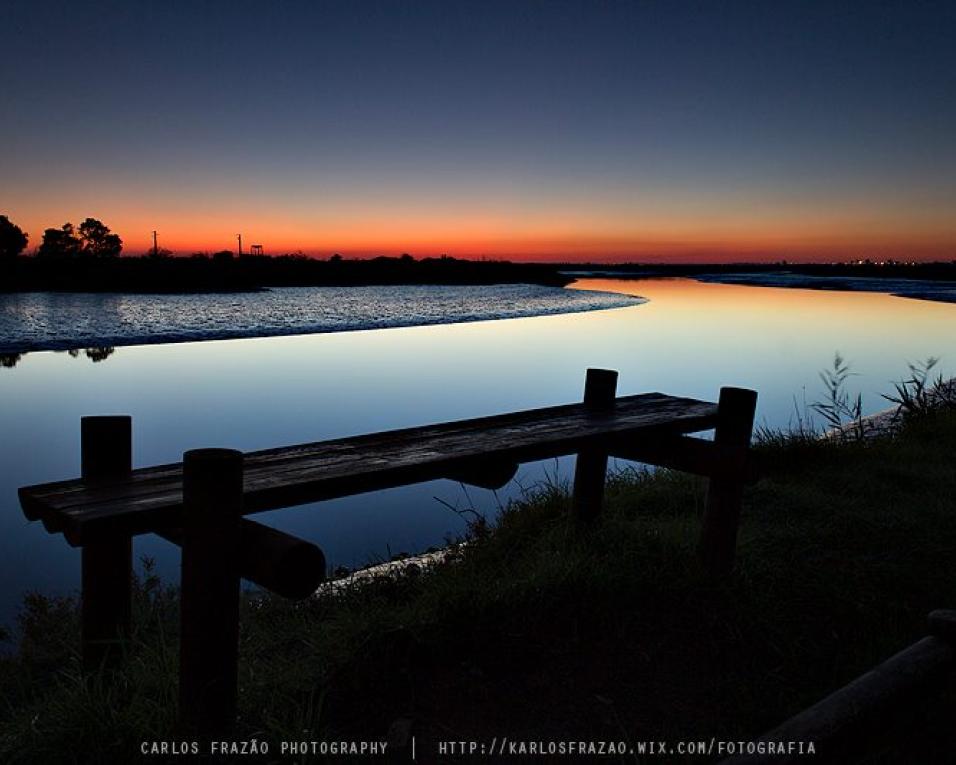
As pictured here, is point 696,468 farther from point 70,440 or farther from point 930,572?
point 70,440

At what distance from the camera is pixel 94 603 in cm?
322

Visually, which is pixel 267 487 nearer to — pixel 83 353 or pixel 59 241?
pixel 83 353

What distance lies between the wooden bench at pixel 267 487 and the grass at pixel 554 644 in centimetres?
35

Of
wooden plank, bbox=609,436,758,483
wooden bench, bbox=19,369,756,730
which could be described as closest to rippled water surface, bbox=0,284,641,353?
wooden bench, bbox=19,369,756,730

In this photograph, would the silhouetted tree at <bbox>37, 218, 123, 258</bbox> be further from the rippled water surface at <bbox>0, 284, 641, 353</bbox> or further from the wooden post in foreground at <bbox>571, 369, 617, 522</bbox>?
the wooden post in foreground at <bbox>571, 369, 617, 522</bbox>

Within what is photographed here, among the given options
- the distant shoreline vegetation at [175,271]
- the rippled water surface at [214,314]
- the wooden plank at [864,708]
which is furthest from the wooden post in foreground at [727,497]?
the distant shoreline vegetation at [175,271]

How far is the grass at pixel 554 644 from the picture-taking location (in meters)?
3.18

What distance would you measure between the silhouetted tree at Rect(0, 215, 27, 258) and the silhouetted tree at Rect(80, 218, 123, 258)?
38.8 feet

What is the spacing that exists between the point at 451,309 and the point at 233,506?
136 feet

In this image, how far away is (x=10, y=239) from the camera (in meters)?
86.2

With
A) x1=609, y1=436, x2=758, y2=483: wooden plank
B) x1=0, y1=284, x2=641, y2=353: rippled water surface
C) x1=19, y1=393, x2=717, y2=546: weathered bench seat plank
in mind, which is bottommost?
x1=0, y1=284, x2=641, y2=353: rippled water surface

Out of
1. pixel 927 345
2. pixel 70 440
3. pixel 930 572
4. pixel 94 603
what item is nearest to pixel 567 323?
pixel 927 345

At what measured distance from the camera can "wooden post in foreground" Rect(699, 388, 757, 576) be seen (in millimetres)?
4427

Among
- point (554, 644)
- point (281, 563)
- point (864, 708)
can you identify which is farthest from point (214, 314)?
point (864, 708)
